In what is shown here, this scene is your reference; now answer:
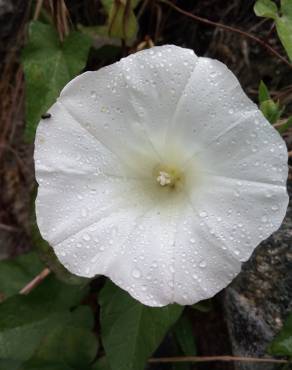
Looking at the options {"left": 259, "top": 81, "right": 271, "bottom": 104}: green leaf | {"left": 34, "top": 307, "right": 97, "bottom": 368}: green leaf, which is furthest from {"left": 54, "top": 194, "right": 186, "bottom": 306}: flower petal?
{"left": 34, "top": 307, "right": 97, "bottom": 368}: green leaf

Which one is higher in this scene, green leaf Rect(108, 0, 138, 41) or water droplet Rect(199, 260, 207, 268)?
green leaf Rect(108, 0, 138, 41)

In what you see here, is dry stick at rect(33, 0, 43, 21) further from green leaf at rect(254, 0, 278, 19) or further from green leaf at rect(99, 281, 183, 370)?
green leaf at rect(99, 281, 183, 370)

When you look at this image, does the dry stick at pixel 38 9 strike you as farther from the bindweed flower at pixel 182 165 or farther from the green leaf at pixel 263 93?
the green leaf at pixel 263 93

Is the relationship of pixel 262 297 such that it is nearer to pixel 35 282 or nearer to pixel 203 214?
pixel 203 214

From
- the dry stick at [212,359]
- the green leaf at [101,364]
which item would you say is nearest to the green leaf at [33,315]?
the green leaf at [101,364]

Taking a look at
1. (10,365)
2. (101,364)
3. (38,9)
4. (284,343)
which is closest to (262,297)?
(284,343)
